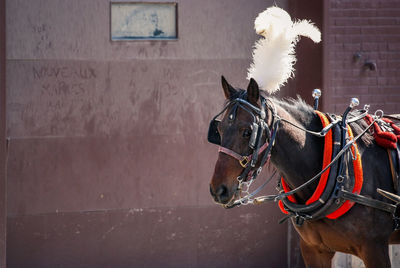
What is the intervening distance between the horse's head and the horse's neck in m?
0.23

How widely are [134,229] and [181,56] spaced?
1950 mm

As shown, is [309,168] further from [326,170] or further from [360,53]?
[360,53]

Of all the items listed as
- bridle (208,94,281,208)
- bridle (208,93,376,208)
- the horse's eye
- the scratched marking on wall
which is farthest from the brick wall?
the horse's eye

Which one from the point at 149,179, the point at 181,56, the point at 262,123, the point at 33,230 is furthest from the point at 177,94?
the point at 262,123

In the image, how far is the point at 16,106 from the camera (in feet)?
22.9

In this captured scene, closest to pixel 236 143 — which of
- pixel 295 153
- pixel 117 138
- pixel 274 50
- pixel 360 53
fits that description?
pixel 295 153

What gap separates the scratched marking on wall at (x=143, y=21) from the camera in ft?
23.8

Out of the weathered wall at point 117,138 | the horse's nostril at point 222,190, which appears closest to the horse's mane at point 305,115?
the horse's nostril at point 222,190

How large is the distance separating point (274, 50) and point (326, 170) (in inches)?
36.6

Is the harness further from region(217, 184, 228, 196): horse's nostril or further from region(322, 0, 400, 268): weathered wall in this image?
region(322, 0, 400, 268): weathered wall

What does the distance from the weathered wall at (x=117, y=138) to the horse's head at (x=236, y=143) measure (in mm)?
2894

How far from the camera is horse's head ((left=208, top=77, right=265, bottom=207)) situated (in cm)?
436

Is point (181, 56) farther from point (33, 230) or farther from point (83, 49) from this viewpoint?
point (33, 230)

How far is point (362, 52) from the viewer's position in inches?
296
